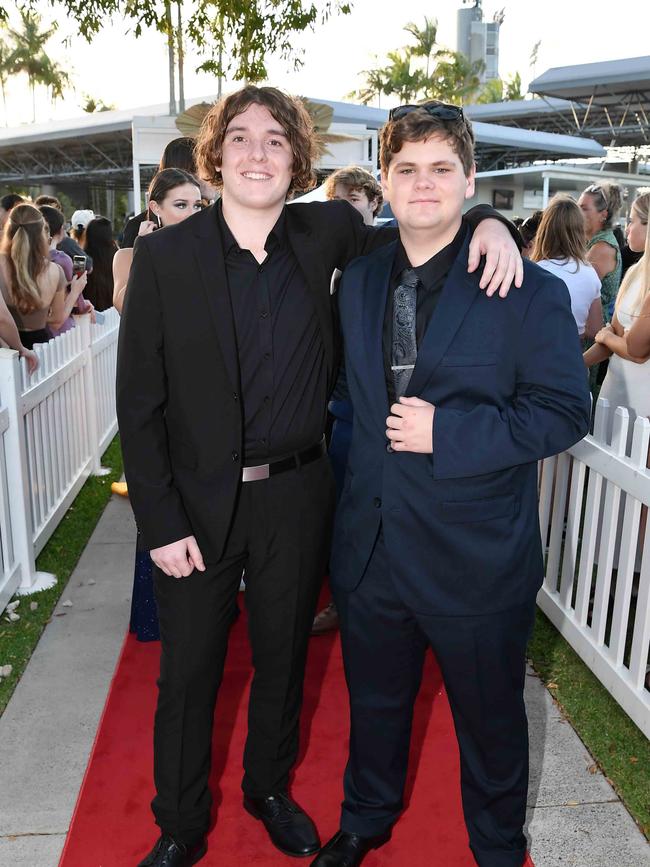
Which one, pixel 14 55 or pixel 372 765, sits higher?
pixel 14 55

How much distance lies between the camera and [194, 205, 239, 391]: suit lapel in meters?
2.30

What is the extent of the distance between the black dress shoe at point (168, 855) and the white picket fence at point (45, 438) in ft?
7.39

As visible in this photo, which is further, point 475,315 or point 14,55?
point 14,55

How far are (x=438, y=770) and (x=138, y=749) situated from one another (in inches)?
46.5

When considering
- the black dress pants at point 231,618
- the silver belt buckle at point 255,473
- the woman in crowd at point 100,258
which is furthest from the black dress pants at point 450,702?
the woman in crowd at point 100,258

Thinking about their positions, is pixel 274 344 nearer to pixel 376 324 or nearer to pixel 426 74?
pixel 376 324

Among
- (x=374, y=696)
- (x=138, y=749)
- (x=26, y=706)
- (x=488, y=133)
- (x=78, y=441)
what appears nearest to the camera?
(x=374, y=696)

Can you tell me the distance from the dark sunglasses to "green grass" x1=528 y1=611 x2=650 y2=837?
2423 mm

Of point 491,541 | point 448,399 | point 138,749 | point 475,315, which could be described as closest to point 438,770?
point 138,749

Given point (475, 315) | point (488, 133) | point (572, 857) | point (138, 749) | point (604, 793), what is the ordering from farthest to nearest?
point (488, 133), point (138, 749), point (604, 793), point (572, 857), point (475, 315)

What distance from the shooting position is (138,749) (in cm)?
328

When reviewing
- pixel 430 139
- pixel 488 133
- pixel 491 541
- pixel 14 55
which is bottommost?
pixel 491 541

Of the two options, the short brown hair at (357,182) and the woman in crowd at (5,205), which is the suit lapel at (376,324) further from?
the woman in crowd at (5,205)

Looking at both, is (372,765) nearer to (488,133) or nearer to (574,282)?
(574,282)
